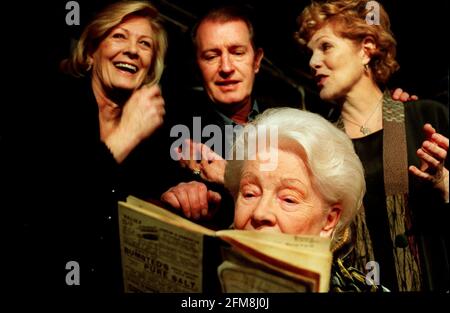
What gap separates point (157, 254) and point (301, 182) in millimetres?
439

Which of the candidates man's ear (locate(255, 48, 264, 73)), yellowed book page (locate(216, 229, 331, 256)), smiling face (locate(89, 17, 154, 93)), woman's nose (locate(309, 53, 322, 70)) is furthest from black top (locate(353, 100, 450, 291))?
smiling face (locate(89, 17, 154, 93))

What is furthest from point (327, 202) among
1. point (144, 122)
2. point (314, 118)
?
point (144, 122)

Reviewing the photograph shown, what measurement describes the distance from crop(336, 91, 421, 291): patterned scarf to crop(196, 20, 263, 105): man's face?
1.77 ft

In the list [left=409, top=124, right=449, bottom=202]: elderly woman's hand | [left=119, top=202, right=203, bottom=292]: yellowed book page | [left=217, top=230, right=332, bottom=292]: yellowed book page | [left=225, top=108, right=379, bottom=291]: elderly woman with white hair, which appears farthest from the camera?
[left=409, top=124, right=449, bottom=202]: elderly woman's hand

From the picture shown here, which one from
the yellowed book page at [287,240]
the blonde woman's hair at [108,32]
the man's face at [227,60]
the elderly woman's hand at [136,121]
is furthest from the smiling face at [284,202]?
the blonde woman's hair at [108,32]

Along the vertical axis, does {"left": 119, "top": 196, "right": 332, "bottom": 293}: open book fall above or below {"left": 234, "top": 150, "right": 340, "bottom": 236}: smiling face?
below

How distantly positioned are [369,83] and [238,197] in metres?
0.69

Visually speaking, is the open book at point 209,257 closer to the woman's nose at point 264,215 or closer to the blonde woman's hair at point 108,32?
the woman's nose at point 264,215

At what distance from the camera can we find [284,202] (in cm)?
125

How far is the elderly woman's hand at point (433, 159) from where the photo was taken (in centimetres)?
154

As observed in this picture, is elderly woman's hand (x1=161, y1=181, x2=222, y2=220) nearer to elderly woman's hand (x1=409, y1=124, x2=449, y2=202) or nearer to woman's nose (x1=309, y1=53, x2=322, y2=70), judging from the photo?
woman's nose (x1=309, y1=53, x2=322, y2=70)

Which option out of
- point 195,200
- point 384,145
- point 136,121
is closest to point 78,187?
point 136,121

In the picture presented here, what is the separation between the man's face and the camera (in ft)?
5.16

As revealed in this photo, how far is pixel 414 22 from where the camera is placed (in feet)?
5.50
